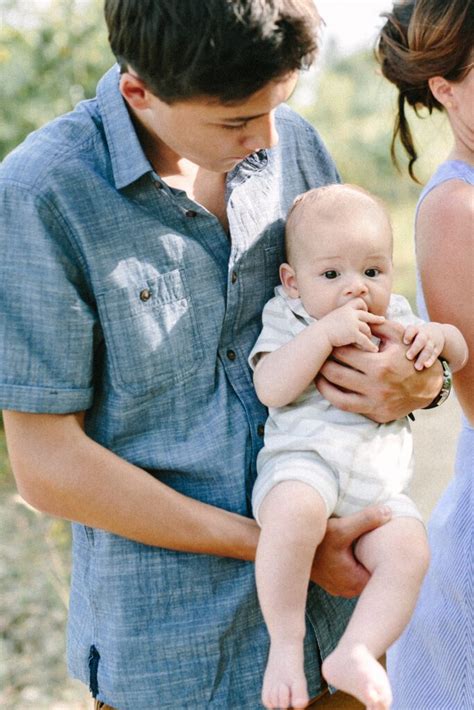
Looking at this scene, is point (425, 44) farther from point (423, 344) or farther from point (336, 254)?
point (423, 344)

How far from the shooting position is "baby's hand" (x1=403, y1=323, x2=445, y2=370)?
1801mm

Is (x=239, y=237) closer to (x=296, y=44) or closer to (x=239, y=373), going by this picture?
(x=239, y=373)

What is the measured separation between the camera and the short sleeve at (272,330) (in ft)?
5.89

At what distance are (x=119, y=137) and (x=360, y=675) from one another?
3.14ft

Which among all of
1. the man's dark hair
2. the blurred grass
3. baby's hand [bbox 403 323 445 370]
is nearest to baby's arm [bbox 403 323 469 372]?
baby's hand [bbox 403 323 445 370]

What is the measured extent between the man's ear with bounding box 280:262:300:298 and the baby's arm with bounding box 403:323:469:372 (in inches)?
8.6

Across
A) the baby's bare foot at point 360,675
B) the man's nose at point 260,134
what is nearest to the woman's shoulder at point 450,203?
the man's nose at point 260,134

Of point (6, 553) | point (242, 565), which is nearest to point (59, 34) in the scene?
point (6, 553)

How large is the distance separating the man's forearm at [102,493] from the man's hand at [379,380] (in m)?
0.30

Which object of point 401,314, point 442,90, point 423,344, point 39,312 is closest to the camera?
point 39,312

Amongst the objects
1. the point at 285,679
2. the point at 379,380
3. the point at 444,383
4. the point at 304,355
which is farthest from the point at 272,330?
the point at 285,679

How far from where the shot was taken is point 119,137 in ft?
5.54

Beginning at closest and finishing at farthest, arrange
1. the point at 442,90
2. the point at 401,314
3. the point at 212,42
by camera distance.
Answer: the point at 212,42
the point at 401,314
the point at 442,90

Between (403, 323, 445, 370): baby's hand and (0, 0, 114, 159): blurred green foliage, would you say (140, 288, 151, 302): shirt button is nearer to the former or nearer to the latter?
(403, 323, 445, 370): baby's hand
